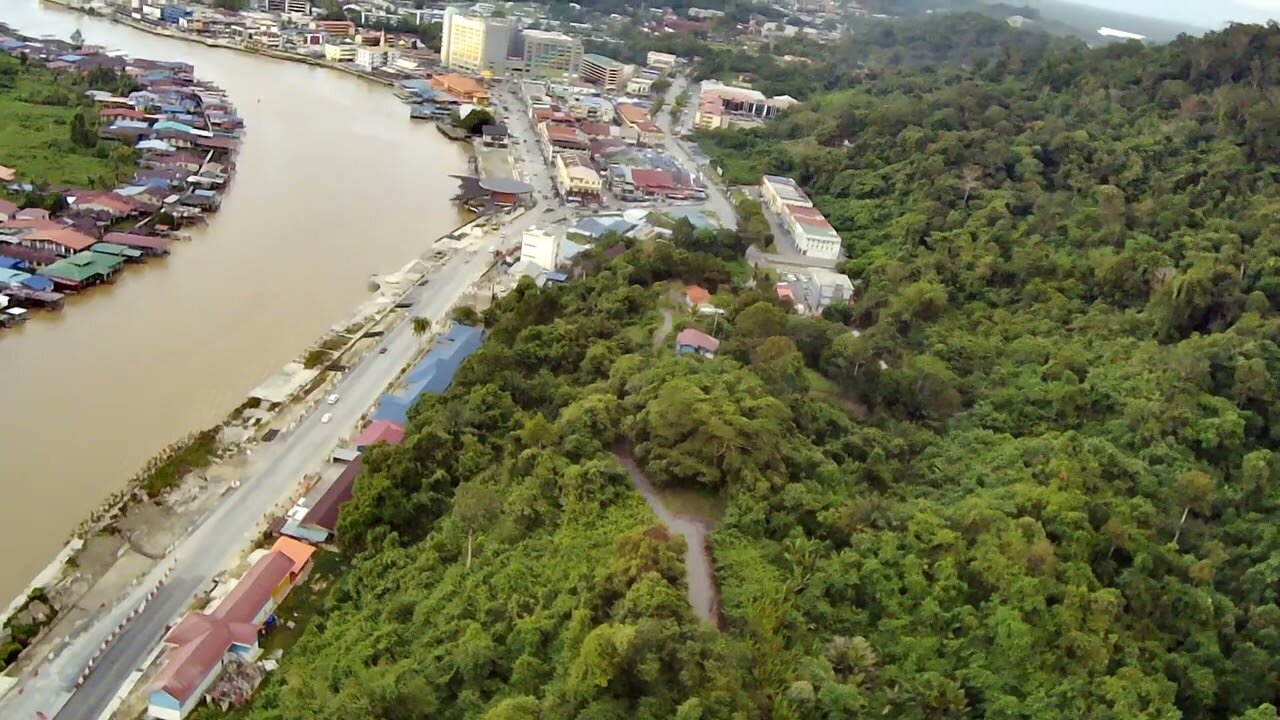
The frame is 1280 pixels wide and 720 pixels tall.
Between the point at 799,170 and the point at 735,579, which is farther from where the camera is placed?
the point at 799,170

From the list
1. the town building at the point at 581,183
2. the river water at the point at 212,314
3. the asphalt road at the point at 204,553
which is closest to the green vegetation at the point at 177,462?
the river water at the point at 212,314

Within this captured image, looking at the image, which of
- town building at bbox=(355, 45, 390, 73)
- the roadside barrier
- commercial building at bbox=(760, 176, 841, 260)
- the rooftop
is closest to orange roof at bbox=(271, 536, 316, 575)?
the roadside barrier

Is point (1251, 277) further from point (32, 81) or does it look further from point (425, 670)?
point (32, 81)

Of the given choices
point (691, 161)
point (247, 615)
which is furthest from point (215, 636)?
point (691, 161)

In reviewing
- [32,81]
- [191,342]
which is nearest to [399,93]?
[32,81]

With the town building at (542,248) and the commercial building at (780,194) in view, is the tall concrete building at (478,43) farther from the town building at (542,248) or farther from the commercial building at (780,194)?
the town building at (542,248)

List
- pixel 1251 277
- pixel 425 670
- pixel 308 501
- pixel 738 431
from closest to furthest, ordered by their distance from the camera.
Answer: pixel 425 670 < pixel 738 431 < pixel 308 501 < pixel 1251 277

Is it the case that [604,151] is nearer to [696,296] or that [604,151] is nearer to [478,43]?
[696,296]
